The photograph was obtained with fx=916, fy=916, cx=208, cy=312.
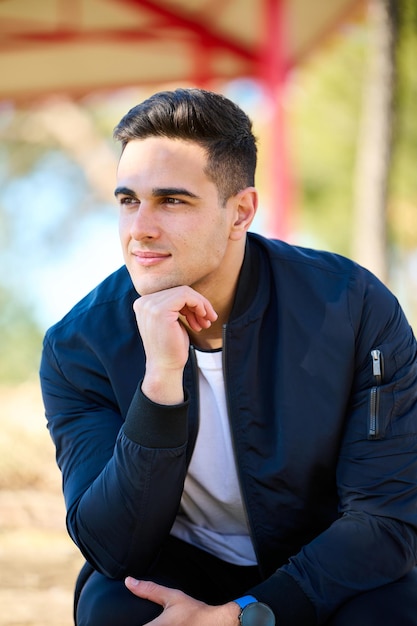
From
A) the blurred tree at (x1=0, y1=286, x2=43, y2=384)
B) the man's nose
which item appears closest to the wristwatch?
the man's nose

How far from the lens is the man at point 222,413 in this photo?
236cm

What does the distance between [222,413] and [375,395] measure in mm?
442

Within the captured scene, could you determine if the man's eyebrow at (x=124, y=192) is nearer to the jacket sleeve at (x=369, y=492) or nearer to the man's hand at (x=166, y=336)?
the man's hand at (x=166, y=336)

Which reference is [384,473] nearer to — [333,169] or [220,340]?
[220,340]

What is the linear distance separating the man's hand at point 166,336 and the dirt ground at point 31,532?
4.60ft

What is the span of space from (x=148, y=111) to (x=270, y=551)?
128 centimetres

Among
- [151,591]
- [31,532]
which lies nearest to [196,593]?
[151,591]

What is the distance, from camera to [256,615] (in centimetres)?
224

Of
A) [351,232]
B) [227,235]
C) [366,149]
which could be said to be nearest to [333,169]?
[351,232]

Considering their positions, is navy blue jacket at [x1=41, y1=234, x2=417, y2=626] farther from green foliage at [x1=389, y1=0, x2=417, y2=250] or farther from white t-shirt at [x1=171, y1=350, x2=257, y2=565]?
green foliage at [x1=389, y1=0, x2=417, y2=250]

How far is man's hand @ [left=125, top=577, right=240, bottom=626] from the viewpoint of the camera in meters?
2.26

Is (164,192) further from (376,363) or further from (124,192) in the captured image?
(376,363)

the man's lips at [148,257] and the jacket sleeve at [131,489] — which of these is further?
the man's lips at [148,257]

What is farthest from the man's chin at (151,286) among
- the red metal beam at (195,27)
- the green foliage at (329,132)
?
the green foliage at (329,132)
